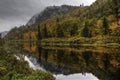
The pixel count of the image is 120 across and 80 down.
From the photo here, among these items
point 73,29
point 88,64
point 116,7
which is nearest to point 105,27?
point 116,7

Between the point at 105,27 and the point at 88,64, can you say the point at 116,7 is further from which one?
the point at 88,64

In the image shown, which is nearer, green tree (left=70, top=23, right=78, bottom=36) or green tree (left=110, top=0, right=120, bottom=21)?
green tree (left=110, top=0, right=120, bottom=21)

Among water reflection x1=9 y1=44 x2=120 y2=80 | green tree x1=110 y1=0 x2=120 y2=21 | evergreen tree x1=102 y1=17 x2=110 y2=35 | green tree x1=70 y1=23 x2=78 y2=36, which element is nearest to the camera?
water reflection x1=9 y1=44 x2=120 y2=80

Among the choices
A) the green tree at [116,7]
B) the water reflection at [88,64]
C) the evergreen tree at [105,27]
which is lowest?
the water reflection at [88,64]

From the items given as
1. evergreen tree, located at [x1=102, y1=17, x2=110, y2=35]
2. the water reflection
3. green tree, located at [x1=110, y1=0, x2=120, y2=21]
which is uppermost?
green tree, located at [x1=110, y1=0, x2=120, y2=21]

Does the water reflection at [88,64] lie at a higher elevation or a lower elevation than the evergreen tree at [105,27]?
lower

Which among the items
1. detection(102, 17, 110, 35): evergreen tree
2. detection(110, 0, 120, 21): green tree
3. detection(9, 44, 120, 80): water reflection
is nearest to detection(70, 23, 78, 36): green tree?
detection(110, 0, 120, 21): green tree

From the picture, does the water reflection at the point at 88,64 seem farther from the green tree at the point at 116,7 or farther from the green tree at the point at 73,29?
the green tree at the point at 73,29

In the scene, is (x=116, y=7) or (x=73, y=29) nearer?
(x=116, y=7)

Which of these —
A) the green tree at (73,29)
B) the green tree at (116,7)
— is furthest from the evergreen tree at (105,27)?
the green tree at (73,29)

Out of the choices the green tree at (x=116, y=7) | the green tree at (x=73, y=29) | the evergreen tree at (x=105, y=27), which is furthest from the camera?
the green tree at (x=73, y=29)

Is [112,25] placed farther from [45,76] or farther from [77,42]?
[45,76]

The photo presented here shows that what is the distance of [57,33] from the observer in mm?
181125

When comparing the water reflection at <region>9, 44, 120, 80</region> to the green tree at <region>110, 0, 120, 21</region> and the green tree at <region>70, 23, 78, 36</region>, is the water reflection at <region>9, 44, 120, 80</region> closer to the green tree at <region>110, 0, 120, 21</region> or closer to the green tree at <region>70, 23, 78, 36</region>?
the green tree at <region>110, 0, 120, 21</region>
